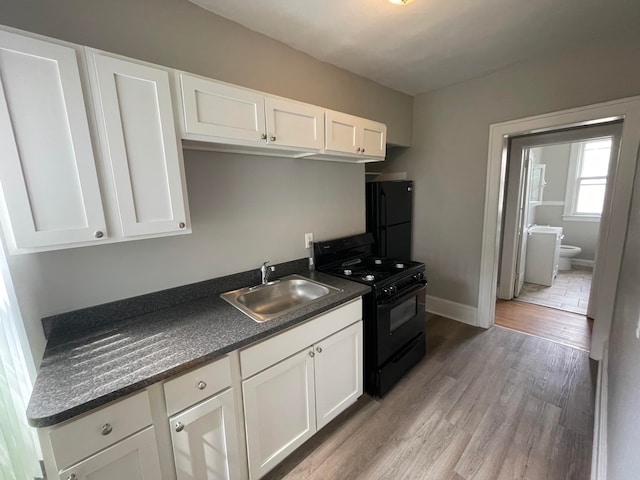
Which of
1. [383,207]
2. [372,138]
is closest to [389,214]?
[383,207]

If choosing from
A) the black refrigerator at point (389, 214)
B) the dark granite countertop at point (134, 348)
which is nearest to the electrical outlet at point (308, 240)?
the dark granite countertop at point (134, 348)

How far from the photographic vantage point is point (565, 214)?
5031 millimetres

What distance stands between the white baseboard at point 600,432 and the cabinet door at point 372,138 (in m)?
2.22

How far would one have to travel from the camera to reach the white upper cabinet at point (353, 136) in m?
1.82

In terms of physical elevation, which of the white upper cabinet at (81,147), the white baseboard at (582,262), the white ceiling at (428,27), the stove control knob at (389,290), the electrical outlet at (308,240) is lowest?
the white baseboard at (582,262)

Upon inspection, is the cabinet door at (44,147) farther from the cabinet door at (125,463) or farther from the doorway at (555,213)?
the doorway at (555,213)

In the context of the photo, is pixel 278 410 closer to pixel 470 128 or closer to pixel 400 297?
pixel 400 297

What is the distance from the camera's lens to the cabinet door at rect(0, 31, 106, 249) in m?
0.90

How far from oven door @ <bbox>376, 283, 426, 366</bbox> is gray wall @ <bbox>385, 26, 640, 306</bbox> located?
1.05 meters

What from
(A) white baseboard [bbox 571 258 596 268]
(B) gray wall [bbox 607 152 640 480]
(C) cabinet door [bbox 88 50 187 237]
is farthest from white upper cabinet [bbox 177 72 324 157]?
(A) white baseboard [bbox 571 258 596 268]

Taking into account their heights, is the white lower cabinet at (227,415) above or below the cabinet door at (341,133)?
below

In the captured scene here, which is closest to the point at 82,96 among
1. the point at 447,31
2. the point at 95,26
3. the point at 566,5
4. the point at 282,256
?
the point at 95,26

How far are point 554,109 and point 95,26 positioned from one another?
318 centimetres

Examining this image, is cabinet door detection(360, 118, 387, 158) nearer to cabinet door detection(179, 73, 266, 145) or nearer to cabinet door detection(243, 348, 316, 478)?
cabinet door detection(179, 73, 266, 145)
